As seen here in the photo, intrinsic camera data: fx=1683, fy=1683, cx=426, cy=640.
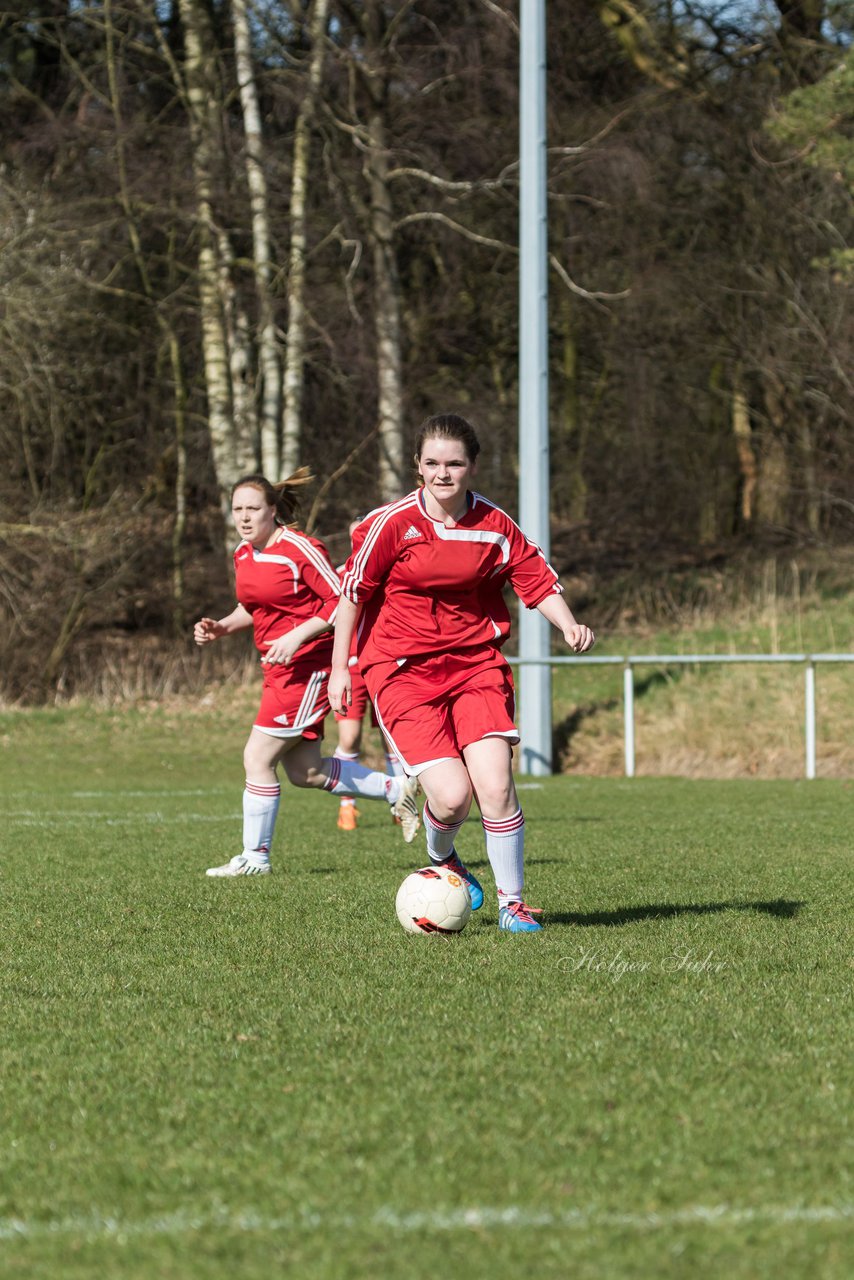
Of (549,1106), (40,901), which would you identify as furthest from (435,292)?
(549,1106)

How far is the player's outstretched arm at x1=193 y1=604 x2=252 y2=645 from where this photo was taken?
7.97 m

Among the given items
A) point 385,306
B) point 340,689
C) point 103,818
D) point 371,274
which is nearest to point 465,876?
point 340,689

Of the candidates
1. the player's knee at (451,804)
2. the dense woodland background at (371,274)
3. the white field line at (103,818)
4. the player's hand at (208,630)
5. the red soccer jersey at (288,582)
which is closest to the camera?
the player's knee at (451,804)

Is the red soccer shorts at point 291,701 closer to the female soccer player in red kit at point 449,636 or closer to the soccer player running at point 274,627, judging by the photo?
the soccer player running at point 274,627

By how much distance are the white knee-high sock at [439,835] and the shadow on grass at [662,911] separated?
49 cm

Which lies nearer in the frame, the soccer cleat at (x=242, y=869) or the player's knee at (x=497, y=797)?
the player's knee at (x=497, y=797)

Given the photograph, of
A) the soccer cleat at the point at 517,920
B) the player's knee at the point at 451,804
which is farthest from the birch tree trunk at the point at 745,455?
the player's knee at the point at 451,804

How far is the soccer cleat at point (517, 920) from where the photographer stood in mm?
6047

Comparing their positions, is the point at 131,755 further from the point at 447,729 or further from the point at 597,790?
the point at 447,729

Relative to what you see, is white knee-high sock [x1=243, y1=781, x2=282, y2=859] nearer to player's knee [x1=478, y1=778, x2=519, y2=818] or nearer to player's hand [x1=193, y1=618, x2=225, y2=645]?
player's hand [x1=193, y1=618, x2=225, y2=645]

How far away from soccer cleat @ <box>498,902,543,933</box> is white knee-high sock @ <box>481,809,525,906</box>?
0.12ft

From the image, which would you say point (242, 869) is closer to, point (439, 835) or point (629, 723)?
point (439, 835)

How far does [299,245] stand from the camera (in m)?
21.2

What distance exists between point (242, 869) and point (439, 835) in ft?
6.85
